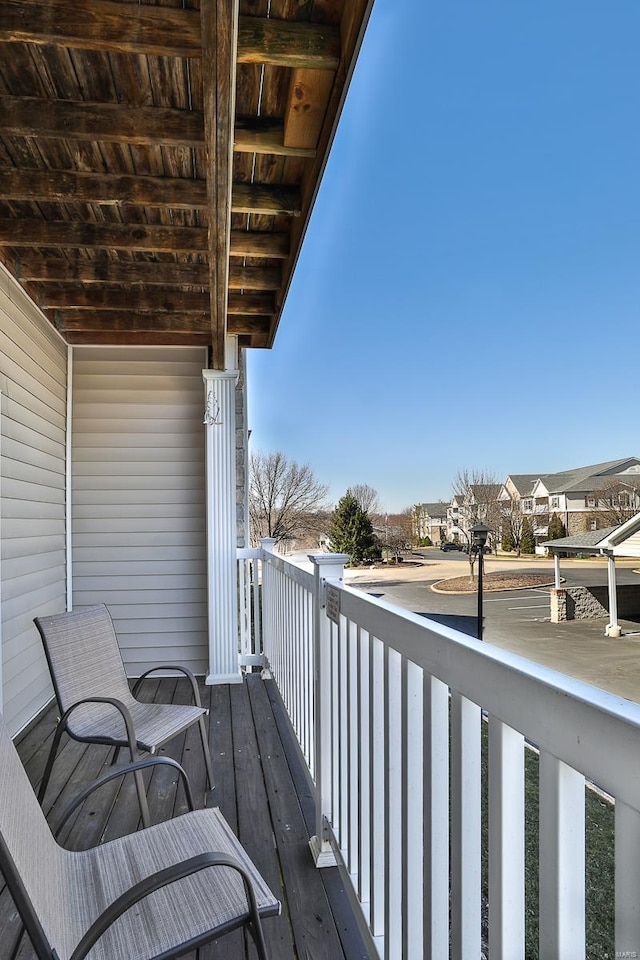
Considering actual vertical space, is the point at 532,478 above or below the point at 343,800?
above

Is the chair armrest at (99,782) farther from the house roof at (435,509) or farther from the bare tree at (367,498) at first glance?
the bare tree at (367,498)

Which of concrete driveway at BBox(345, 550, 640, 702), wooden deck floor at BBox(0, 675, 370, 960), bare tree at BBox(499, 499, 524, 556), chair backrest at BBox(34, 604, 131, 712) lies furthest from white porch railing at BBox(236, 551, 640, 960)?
bare tree at BBox(499, 499, 524, 556)

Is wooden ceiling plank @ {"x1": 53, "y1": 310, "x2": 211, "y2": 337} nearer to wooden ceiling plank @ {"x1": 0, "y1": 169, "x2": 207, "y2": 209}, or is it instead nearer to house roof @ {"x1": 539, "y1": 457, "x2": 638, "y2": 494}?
wooden ceiling plank @ {"x1": 0, "y1": 169, "x2": 207, "y2": 209}

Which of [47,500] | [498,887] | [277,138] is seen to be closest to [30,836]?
[498,887]

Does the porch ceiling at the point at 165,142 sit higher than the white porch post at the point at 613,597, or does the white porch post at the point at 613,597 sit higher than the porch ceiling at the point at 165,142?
the porch ceiling at the point at 165,142

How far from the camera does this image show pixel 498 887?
78cm

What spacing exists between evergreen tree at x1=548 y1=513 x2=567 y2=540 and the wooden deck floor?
847 centimetres

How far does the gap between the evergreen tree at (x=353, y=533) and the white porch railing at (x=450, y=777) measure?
1307 cm

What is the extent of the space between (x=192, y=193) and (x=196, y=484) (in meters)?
2.54

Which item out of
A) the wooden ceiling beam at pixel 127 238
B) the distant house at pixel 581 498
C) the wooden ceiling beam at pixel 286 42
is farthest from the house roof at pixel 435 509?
the wooden ceiling beam at pixel 286 42

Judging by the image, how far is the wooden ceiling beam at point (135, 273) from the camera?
3539 mm

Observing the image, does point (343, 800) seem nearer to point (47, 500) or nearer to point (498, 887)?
point (498, 887)

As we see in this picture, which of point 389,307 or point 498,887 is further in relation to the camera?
point 389,307

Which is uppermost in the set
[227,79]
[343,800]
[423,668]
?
[227,79]
